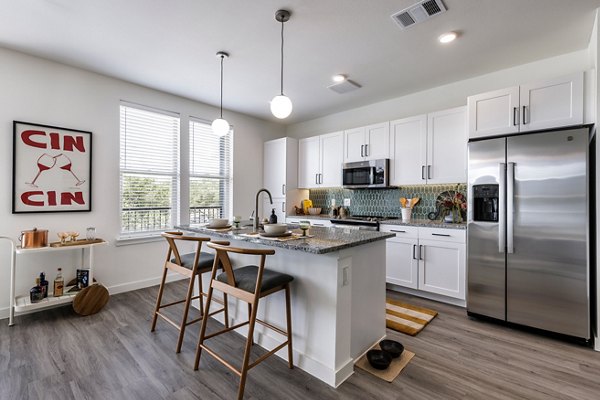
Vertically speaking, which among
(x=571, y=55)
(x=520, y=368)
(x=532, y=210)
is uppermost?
(x=571, y=55)

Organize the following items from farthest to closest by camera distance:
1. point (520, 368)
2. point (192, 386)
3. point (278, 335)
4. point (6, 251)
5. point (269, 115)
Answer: point (269, 115), point (6, 251), point (278, 335), point (520, 368), point (192, 386)

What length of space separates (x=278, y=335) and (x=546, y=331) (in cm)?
248

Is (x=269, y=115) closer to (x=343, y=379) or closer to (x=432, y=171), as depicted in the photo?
(x=432, y=171)

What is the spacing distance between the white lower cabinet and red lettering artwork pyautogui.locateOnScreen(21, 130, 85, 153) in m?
4.00

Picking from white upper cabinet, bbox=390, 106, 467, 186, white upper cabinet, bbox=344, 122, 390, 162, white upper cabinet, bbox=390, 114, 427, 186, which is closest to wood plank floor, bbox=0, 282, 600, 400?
white upper cabinet, bbox=390, 106, 467, 186

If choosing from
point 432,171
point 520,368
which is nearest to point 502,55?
point 432,171

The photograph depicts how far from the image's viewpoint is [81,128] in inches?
133

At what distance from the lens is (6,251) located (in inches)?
115

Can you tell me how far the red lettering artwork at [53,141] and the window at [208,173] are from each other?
144 centimetres

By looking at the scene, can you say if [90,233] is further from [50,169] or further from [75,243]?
[50,169]

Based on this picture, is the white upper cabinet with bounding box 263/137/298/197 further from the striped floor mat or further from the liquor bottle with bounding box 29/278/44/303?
the liquor bottle with bounding box 29/278/44/303

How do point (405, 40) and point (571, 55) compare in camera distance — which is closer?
point (405, 40)

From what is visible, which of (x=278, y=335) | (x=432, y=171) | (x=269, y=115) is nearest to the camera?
(x=278, y=335)

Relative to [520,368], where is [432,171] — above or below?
above
